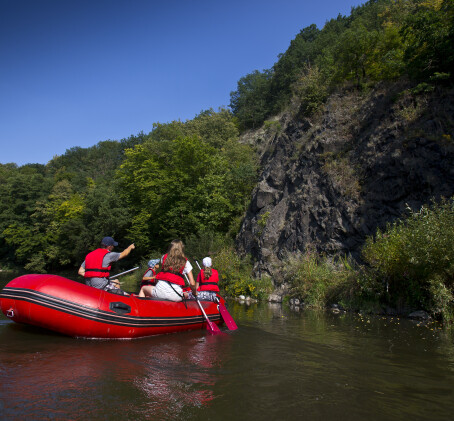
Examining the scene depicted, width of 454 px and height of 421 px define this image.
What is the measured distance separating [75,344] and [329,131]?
15.1 meters

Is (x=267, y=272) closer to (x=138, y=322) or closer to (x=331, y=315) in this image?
(x=331, y=315)

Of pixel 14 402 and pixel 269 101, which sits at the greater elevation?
pixel 269 101

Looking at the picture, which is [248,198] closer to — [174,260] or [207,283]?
[207,283]

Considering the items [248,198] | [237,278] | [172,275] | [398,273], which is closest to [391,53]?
[248,198]

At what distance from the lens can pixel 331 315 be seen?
10617mm


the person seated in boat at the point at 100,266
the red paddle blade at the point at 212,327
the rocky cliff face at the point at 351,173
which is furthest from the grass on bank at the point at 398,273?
the person seated in boat at the point at 100,266

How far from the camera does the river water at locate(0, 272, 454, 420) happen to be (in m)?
3.56

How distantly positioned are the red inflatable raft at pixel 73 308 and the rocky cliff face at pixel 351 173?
9.49 m

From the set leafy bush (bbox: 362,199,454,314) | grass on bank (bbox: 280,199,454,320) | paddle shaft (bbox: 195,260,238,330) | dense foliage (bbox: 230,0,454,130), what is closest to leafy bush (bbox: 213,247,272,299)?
grass on bank (bbox: 280,199,454,320)

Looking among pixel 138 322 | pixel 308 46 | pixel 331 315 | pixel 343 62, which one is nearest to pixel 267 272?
pixel 331 315

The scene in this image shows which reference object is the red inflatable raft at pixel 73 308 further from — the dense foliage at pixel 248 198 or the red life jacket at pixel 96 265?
the dense foliage at pixel 248 198

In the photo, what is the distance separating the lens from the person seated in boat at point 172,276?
7.44 metres

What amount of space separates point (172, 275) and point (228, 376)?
3259mm

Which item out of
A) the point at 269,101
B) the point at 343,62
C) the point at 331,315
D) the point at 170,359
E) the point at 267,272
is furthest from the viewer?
the point at 269,101
